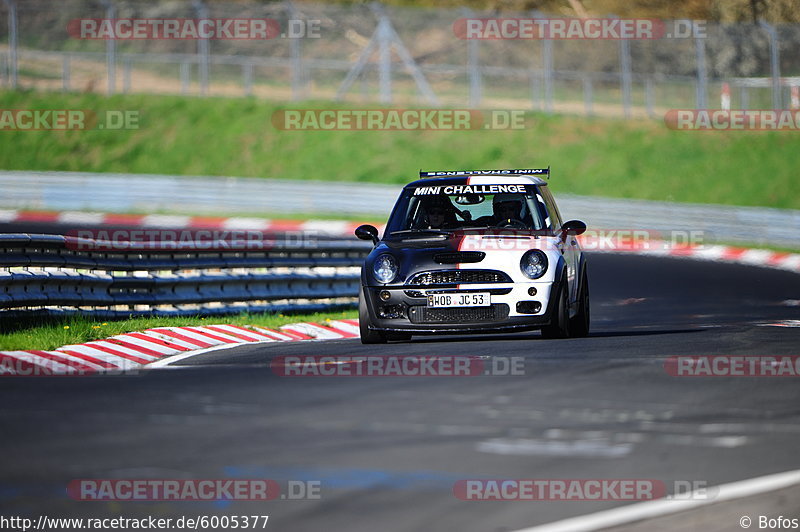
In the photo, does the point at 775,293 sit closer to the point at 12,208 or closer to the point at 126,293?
the point at 126,293

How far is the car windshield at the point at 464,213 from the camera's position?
12.9m

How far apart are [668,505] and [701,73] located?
3136 cm

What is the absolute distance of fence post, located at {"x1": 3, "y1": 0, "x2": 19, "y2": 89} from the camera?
37.4 meters

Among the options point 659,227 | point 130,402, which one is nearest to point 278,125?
point 659,227

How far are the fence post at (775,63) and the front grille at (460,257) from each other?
24474 mm

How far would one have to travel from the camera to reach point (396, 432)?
7.42 meters

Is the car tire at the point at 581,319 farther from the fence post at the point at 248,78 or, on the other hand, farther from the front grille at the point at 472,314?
the fence post at the point at 248,78

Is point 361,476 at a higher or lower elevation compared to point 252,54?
lower

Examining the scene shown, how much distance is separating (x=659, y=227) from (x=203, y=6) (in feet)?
42.7

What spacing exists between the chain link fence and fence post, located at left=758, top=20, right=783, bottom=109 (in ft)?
0.15

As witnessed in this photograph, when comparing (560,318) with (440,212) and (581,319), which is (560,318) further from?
(440,212)

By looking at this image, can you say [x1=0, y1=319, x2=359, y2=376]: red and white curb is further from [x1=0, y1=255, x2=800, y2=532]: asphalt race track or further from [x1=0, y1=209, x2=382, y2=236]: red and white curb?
[x1=0, y1=209, x2=382, y2=236]: red and white curb

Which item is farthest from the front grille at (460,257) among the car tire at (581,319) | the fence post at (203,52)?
the fence post at (203,52)

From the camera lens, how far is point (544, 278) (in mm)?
11906
